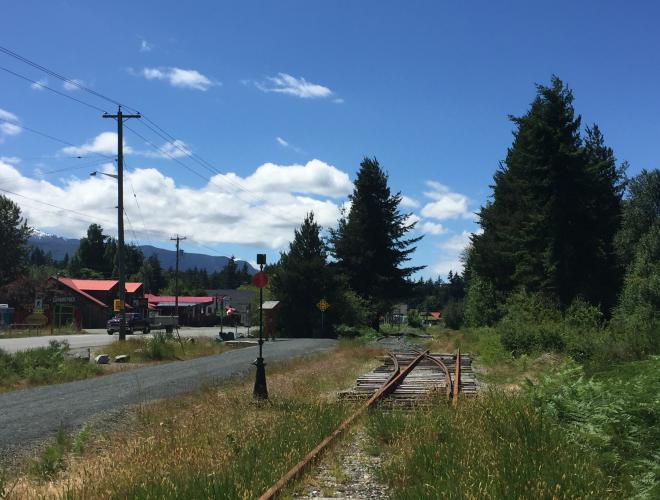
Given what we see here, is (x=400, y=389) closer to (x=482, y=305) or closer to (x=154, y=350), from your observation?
(x=154, y=350)

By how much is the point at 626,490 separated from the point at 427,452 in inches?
79.2

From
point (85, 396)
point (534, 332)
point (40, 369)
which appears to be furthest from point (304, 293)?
point (85, 396)

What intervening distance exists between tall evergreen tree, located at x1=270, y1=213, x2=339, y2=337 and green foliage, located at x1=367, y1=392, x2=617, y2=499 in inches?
1837

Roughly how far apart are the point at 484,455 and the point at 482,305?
155ft

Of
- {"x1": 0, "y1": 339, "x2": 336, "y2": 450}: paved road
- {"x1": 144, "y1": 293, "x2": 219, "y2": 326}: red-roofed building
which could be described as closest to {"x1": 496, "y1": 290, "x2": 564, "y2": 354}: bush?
{"x1": 0, "y1": 339, "x2": 336, "y2": 450}: paved road

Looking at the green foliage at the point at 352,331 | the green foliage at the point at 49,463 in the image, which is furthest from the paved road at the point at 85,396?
the green foliage at the point at 352,331

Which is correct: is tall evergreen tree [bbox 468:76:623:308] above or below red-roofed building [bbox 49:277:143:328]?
above

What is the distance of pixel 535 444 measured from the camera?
658 cm

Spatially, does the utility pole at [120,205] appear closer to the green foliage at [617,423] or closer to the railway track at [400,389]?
the railway track at [400,389]

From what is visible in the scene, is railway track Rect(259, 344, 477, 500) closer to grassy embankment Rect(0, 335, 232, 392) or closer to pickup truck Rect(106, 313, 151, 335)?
grassy embankment Rect(0, 335, 232, 392)

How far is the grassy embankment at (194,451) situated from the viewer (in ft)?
→ 18.9

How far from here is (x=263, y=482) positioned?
233 inches

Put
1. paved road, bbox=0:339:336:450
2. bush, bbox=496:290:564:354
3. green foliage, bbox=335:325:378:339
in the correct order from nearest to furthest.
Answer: paved road, bbox=0:339:336:450
bush, bbox=496:290:564:354
green foliage, bbox=335:325:378:339

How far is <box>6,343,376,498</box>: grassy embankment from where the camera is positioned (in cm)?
575
